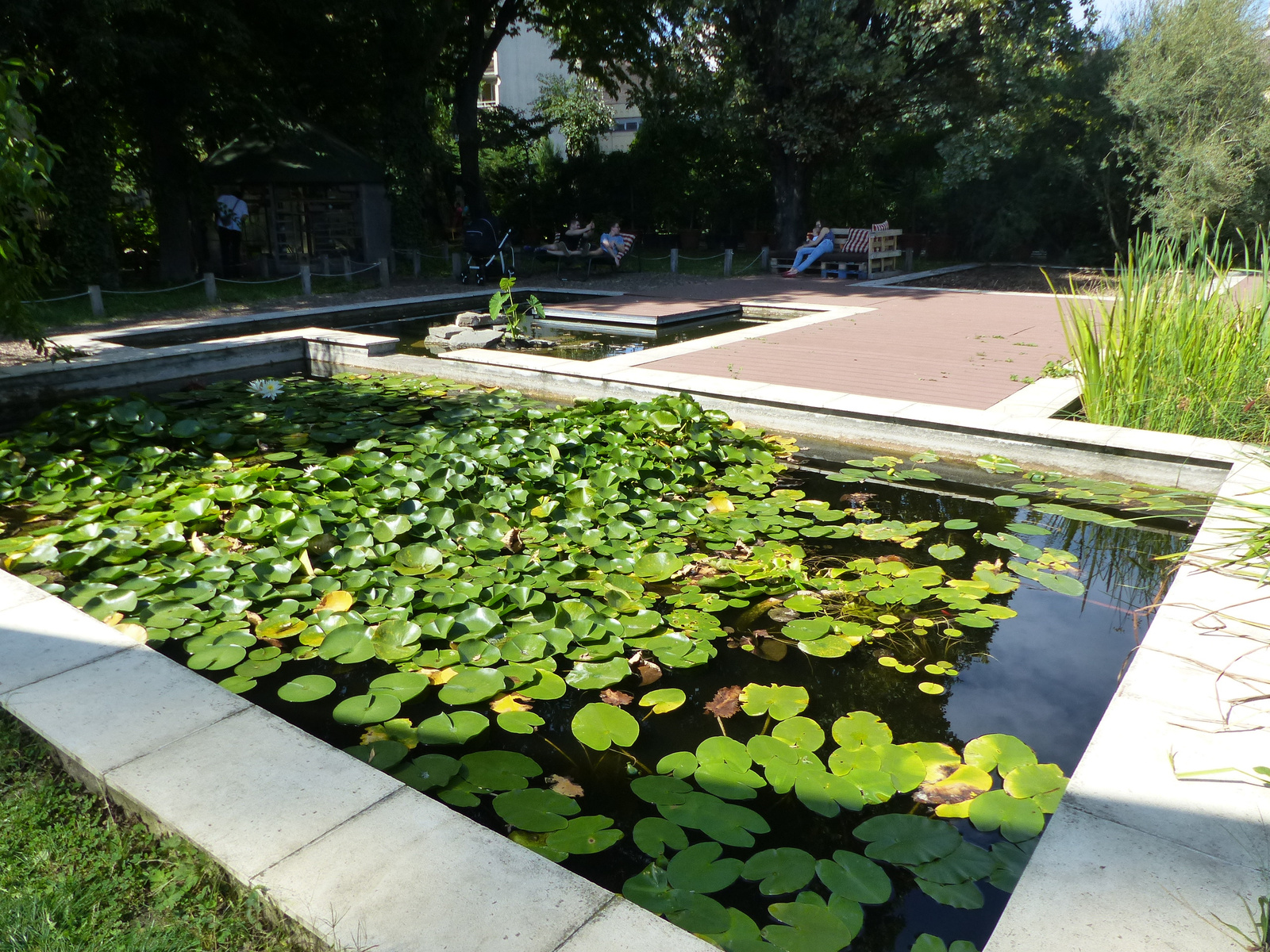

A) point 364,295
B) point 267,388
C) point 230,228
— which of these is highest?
point 230,228

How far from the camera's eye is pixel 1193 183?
1619cm

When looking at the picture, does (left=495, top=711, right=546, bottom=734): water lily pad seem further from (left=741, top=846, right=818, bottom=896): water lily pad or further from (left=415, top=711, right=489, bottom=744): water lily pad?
(left=741, top=846, right=818, bottom=896): water lily pad

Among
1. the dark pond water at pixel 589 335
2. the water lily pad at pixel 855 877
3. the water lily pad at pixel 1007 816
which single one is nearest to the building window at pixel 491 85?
the dark pond water at pixel 589 335

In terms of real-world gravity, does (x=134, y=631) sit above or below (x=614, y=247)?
below

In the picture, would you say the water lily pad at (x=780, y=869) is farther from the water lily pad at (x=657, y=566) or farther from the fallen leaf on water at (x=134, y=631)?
the fallen leaf on water at (x=134, y=631)

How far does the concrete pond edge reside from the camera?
168 cm

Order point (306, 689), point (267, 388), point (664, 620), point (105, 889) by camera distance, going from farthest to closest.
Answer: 1. point (267, 388)
2. point (664, 620)
3. point (306, 689)
4. point (105, 889)

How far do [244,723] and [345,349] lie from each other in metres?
6.45

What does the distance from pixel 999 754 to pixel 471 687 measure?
161cm

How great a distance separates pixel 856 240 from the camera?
17562 millimetres

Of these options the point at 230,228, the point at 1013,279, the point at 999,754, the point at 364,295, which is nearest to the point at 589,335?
the point at 364,295

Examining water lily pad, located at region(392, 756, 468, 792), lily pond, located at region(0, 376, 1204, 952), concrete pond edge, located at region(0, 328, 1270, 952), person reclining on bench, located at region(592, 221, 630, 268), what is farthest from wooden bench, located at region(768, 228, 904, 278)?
water lily pad, located at region(392, 756, 468, 792)

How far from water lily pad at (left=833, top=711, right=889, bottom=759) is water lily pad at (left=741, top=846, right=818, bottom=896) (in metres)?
0.52

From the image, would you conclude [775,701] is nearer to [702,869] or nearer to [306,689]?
[702,869]
